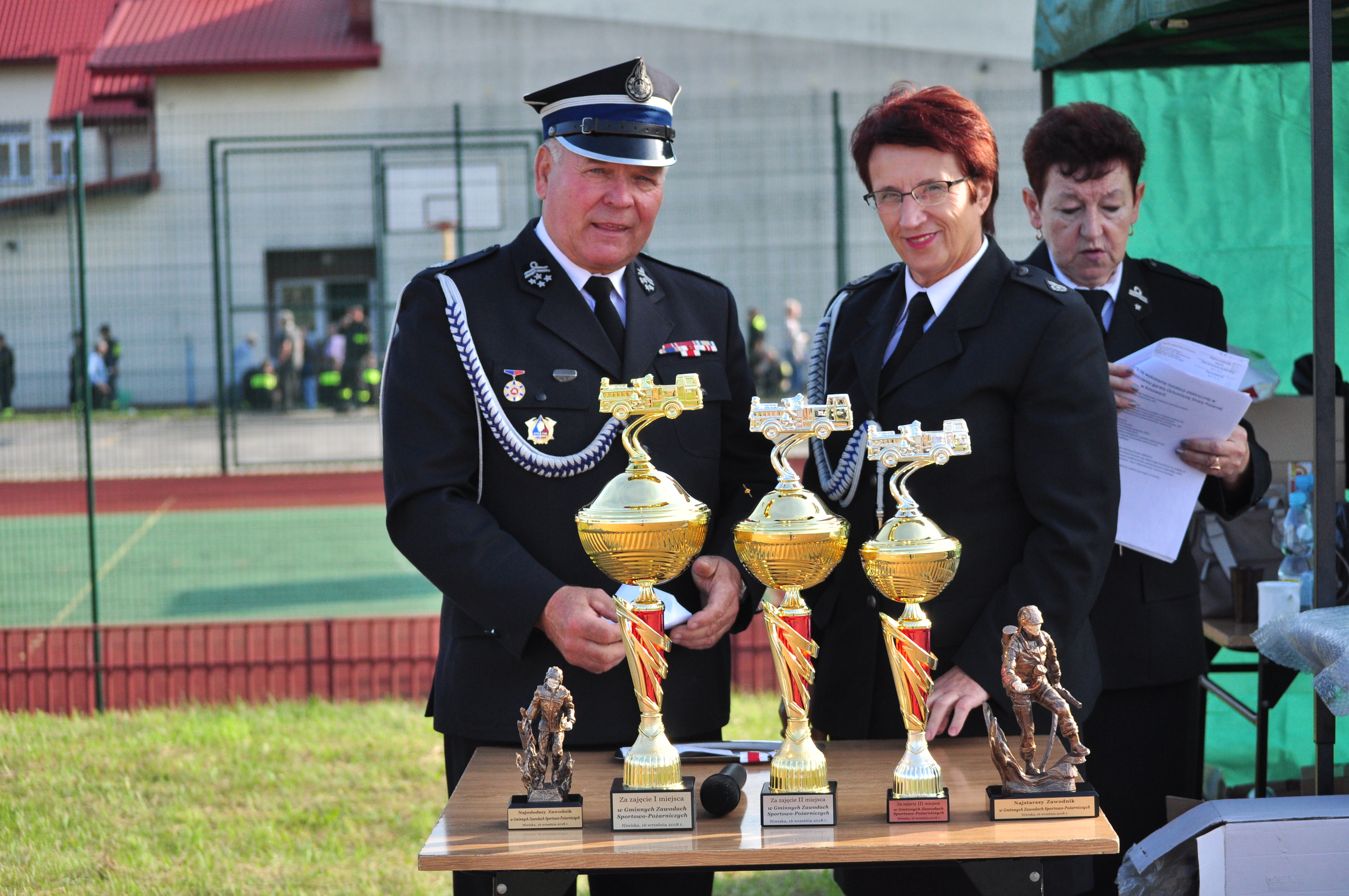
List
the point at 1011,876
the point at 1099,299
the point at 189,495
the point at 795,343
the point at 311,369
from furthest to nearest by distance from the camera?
1. the point at 795,343
2. the point at 189,495
3. the point at 311,369
4. the point at 1099,299
5. the point at 1011,876

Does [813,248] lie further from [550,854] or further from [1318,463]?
[550,854]

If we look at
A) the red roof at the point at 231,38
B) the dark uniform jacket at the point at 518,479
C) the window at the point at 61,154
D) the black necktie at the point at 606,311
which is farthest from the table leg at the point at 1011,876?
the red roof at the point at 231,38

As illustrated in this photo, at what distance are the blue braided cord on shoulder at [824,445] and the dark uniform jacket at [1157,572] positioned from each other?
0.57 metres

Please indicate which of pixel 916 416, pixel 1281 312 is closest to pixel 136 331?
pixel 1281 312

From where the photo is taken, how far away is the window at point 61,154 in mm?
6195

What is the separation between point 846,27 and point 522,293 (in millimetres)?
18160

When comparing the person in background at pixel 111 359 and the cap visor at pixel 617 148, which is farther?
the person in background at pixel 111 359

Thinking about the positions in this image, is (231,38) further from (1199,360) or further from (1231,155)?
(1199,360)

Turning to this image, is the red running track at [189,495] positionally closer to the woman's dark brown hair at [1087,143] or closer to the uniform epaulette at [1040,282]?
the woman's dark brown hair at [1087,143]

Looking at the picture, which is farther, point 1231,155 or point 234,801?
point 234,801

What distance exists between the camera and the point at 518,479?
238 cm

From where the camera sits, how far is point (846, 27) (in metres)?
19.4

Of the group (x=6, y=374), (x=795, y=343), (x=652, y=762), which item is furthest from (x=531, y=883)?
(x=795, y=343)

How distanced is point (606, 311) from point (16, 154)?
5434 millimetres
